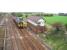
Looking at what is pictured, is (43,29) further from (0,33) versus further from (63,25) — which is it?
(0,33)

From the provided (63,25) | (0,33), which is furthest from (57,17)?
(0,33)

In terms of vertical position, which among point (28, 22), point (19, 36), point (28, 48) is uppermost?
point (28, 22)

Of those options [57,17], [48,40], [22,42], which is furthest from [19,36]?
[57,17]

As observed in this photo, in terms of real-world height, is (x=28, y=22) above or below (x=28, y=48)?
above

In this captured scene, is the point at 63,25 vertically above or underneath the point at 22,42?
above
